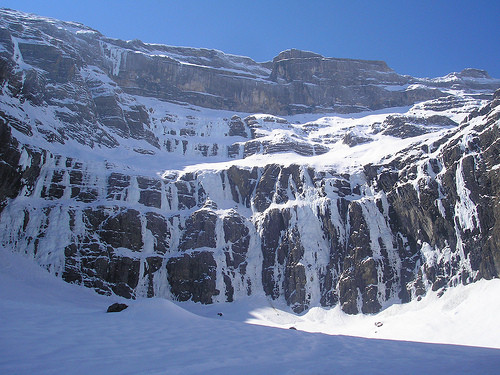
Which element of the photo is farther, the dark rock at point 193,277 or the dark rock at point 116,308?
the dark rock at point 193,277

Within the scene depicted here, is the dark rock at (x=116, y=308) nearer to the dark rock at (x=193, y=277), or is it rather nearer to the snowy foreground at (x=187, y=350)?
the snowy foreground at (x=187, y=350)

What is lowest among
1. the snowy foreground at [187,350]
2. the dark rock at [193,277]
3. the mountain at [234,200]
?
the snowy foreground at [187,350]

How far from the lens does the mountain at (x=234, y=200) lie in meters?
63.5

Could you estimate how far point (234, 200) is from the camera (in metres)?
86.1

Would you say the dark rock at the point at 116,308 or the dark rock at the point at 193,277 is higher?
the dark rock at the point at 193,277

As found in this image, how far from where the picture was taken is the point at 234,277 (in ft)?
240

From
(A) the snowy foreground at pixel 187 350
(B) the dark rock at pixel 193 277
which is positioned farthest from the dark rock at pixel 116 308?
(B) the dark rock at pixel 193 277

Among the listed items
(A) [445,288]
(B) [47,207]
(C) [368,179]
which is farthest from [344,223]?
(B) [47,207]

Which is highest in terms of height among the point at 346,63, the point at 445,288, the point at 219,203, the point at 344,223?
the point at 346,63

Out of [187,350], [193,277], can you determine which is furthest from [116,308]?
[193,277]

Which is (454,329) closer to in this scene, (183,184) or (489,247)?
(489,247)

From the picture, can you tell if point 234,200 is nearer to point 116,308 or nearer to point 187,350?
point 116,308

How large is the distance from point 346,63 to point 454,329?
12901 cm

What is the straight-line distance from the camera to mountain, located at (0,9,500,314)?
6353 cm
